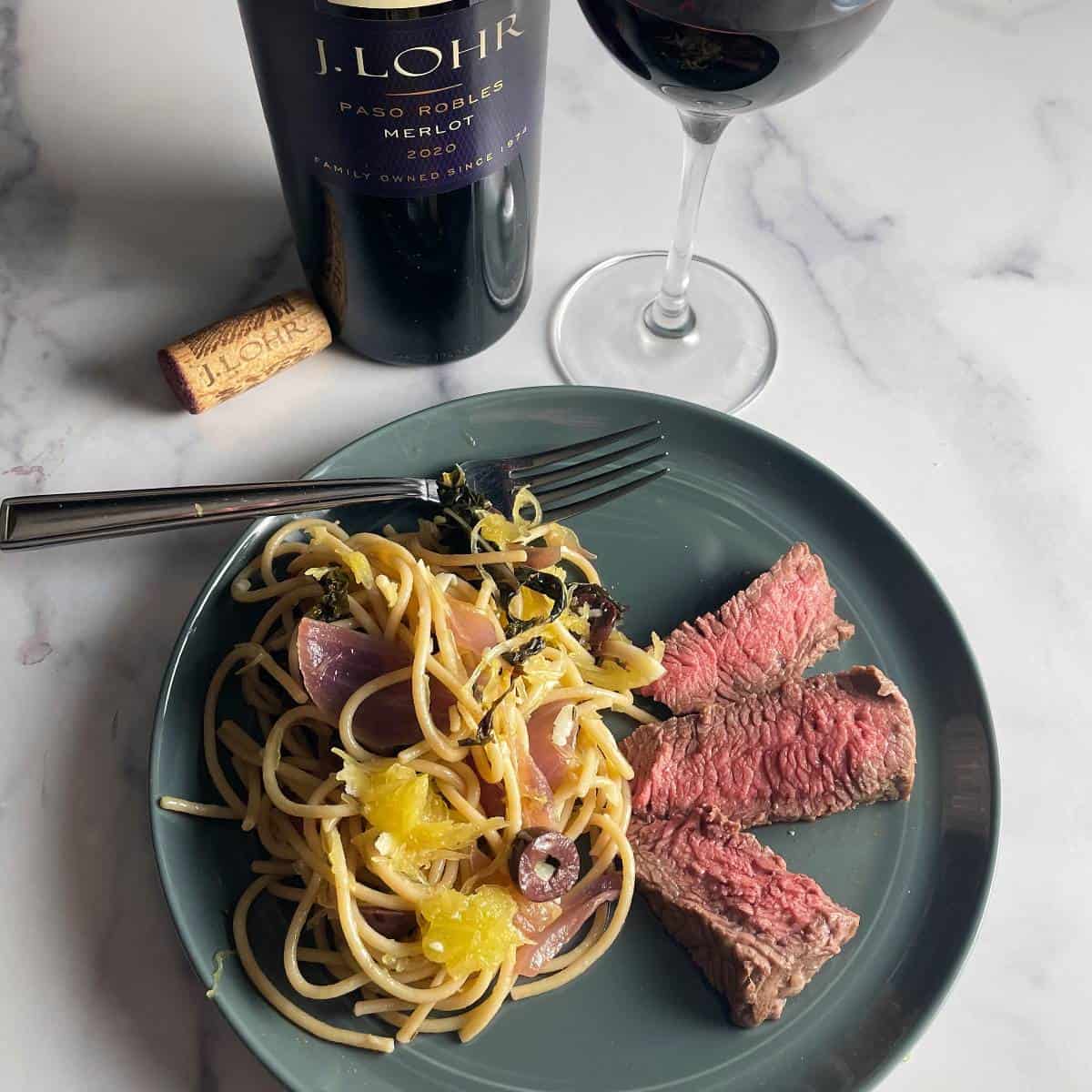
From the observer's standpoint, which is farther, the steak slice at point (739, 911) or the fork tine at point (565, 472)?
the fork tine at point (565, 472)

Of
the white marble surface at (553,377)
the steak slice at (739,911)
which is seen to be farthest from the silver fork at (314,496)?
the steak slice at (739,911)

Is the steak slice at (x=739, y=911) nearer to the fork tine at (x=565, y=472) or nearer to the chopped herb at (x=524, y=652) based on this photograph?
the chopped herb at (x=524, y=652)

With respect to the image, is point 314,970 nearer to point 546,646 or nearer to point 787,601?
point 546,646

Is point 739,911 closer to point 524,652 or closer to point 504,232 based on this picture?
point 524,652

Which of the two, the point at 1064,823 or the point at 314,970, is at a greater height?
the point at 314,970

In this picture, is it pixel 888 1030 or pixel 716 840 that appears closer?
pixel 888 1030

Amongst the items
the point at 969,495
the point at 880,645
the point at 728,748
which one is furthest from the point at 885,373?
the point at 728,748

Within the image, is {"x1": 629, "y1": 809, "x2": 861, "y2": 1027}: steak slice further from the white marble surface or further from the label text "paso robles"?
the label text "paso robles"
